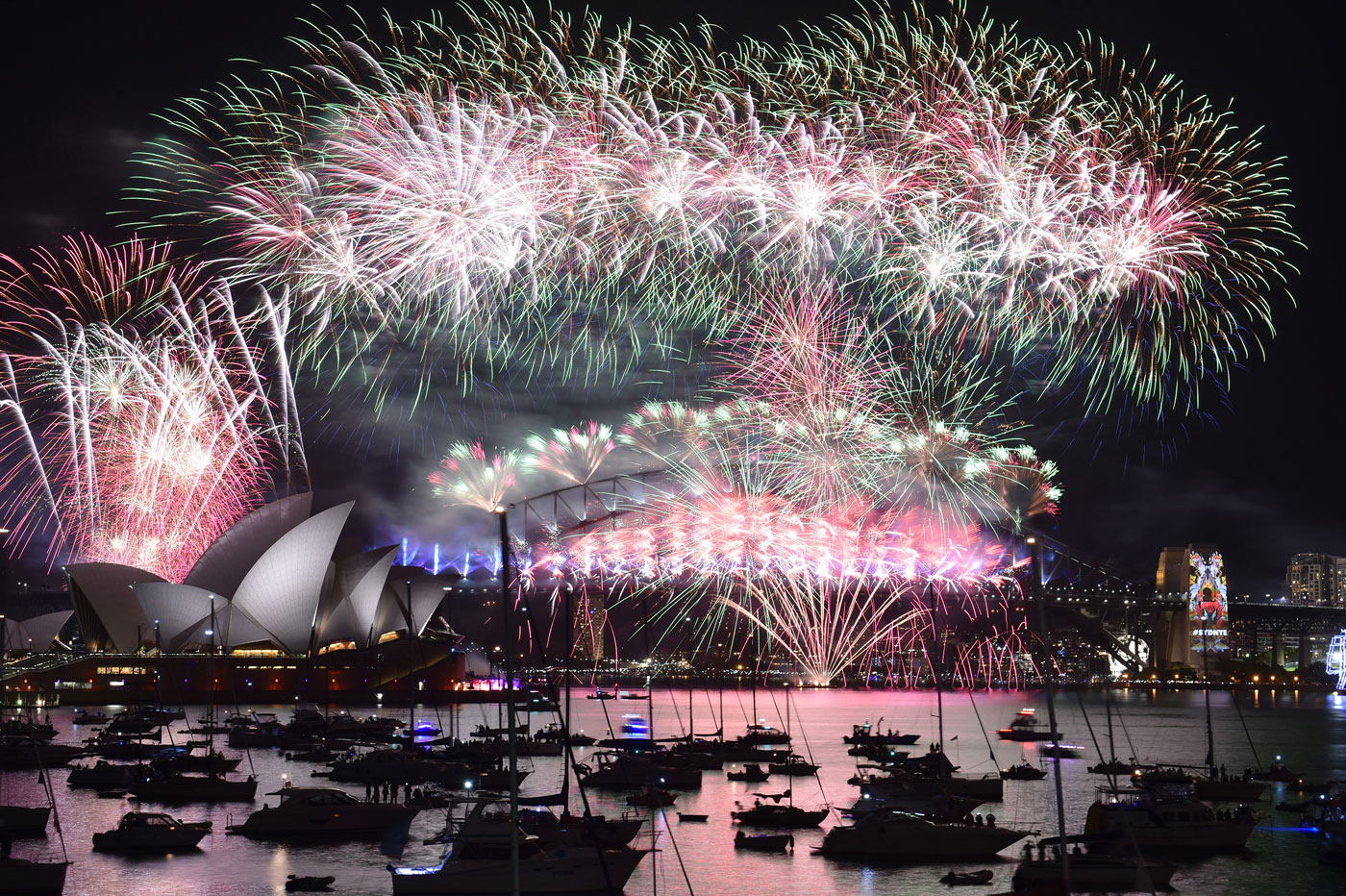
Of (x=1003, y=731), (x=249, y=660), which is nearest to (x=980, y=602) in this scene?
(x=1003, y=731)

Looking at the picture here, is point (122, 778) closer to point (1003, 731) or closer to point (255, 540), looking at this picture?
point (255, 540)

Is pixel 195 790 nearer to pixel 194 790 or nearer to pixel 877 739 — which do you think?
pixel 194 790

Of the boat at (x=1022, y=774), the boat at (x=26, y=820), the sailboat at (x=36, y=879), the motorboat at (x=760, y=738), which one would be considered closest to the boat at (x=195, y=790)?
the boat at (x=26, y=820)

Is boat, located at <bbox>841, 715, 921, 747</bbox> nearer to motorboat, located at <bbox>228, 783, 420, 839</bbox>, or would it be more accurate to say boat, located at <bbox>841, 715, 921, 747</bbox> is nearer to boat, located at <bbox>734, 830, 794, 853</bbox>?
boat, located at <bbox>734, 830, 794, 853</bbox>

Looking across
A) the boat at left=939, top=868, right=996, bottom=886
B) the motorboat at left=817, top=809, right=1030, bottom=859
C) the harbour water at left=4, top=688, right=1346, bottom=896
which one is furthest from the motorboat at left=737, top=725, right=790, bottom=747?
the boat at left=939, top=868, right=996, bottom=886

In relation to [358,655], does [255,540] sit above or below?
above

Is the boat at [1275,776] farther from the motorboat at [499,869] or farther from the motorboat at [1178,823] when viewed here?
the motorboat at [499,869]

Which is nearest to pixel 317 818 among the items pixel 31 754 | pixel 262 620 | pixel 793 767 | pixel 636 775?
pixel 636 775
